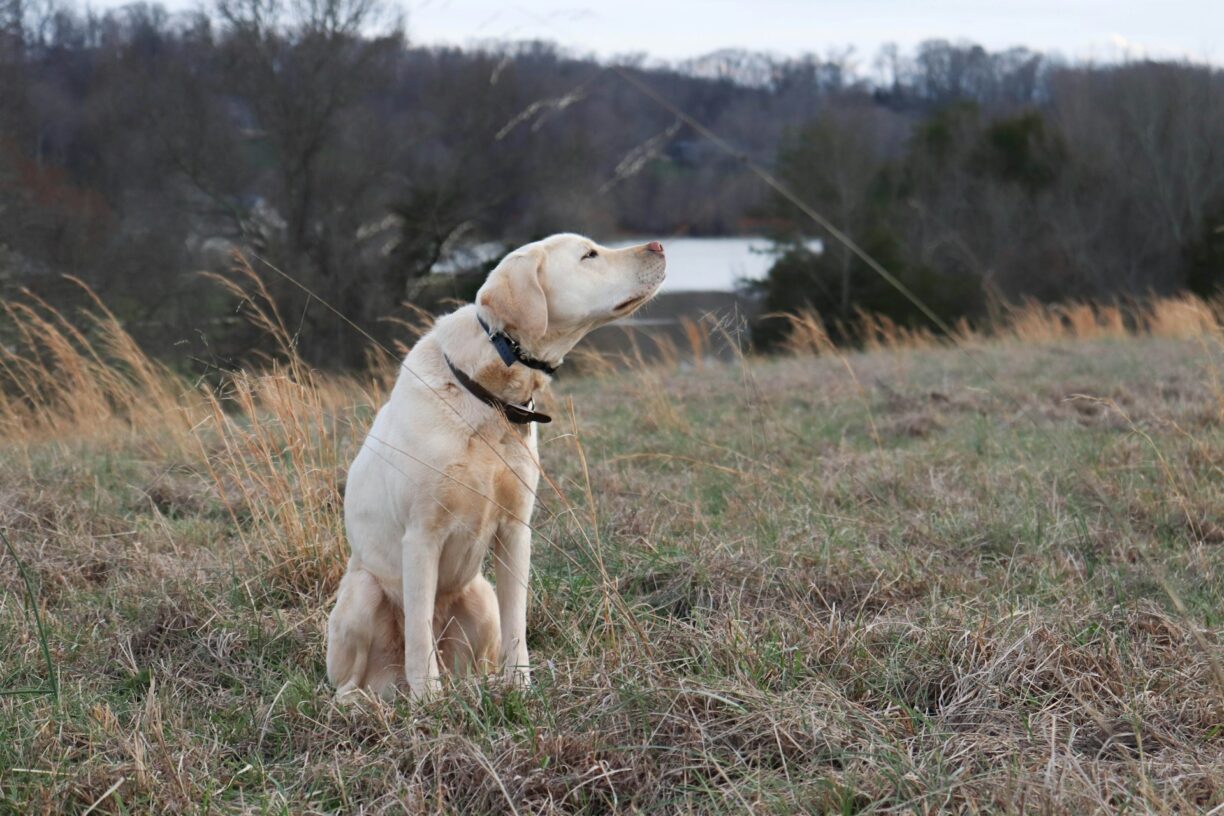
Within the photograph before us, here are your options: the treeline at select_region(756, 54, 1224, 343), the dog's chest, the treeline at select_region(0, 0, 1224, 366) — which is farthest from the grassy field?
the treeline at select_region(756, 54, 1224, 343)

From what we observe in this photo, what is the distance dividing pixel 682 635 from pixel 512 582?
1.66ft

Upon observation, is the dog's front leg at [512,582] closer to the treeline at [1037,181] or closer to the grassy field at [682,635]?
the grassy field at [682,635]

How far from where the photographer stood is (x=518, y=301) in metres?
3.00

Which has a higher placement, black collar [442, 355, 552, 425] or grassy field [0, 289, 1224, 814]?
black collar [442, 355, 552, 425]

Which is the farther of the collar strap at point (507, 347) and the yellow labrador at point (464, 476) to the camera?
the collar strap at point (507, 347)

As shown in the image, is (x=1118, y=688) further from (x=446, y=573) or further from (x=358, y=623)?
(x=358, y=623)

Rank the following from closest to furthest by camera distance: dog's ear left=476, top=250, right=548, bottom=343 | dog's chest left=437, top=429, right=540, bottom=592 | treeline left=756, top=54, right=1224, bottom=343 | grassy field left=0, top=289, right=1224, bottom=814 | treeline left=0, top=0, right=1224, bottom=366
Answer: grassy field left=0, top=289, right=1224, bottom=814 < dog's chest left=437, top=429, right=540, bottom=592 < dog's ear left=476, top=250, right=548, bottom=343 < treeline left=0, top=0, right=1224, bottom=366 < treeline left=756, top=54, right=1224, bottom=343

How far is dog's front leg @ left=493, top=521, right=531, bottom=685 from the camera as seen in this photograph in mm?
3037

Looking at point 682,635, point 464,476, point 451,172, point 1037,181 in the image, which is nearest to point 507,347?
point 464,476

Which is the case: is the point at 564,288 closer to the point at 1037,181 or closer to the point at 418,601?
the point at 418,601

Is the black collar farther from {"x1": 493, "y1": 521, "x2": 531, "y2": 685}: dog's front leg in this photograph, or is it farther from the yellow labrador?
{"x1": 493, "y1": 521, "x2": 531, "y2": 685}: dog's front leg

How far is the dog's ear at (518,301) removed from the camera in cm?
299

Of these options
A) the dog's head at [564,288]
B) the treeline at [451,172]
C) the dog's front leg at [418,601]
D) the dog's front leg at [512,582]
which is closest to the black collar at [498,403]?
the dog's head at [564,288]

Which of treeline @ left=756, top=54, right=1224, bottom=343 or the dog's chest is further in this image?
treeline @ left=756, top=54, right=1224, bottom=343
